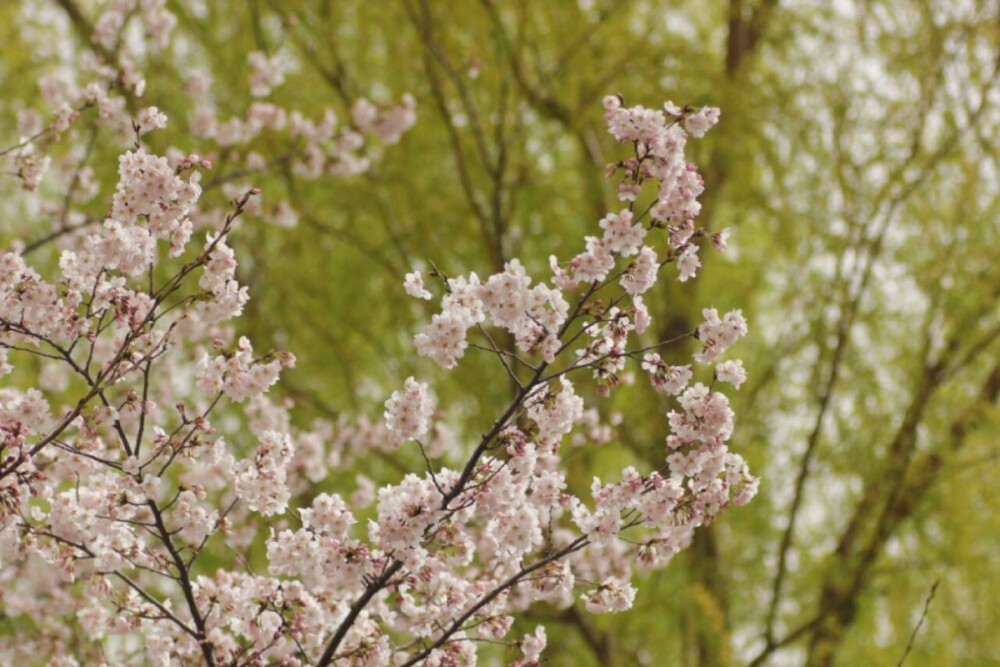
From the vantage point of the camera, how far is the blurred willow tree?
516 cm

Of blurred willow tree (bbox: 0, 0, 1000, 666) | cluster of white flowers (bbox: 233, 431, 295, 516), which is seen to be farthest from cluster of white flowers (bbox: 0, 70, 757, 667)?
blurred willow tree (bbox: 0, 0, 1000, 666)

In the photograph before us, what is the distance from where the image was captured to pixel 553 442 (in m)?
2.51

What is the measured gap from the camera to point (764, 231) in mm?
7504

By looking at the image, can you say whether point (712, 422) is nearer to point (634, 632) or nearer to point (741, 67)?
point (741, 67)

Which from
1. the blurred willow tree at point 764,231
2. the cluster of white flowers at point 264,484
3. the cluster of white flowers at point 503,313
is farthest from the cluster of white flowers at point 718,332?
the blurred willow tree at point 764,231

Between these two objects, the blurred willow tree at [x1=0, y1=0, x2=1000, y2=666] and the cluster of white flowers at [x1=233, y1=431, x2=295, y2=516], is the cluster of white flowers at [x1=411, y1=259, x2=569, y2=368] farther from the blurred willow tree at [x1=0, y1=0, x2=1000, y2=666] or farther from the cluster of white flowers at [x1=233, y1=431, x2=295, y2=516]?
the blurred willow tree at [x1=0, y1=0, x2=1000, y2=666]

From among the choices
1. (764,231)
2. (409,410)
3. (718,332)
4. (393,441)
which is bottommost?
(718,332)

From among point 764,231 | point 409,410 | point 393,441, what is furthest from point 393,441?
point 764,231

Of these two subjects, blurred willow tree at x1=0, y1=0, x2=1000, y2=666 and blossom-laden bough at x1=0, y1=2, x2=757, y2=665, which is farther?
blurred willow tree at x1=0, y1=0, x2=1000, y2=666

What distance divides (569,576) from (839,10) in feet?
14.8

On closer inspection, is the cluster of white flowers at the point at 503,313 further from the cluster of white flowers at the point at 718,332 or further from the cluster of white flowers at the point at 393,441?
the cluster of white flowers at the point at 718,332

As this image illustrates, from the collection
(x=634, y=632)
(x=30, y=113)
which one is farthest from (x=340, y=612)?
(x=634, y=632)

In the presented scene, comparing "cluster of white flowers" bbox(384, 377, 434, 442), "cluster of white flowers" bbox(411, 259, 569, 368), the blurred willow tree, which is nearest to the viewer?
"cluster of white flowers" bbox(411, 259, 569, 368)

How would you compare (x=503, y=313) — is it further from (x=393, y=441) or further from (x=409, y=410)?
(x=393, y=441)
